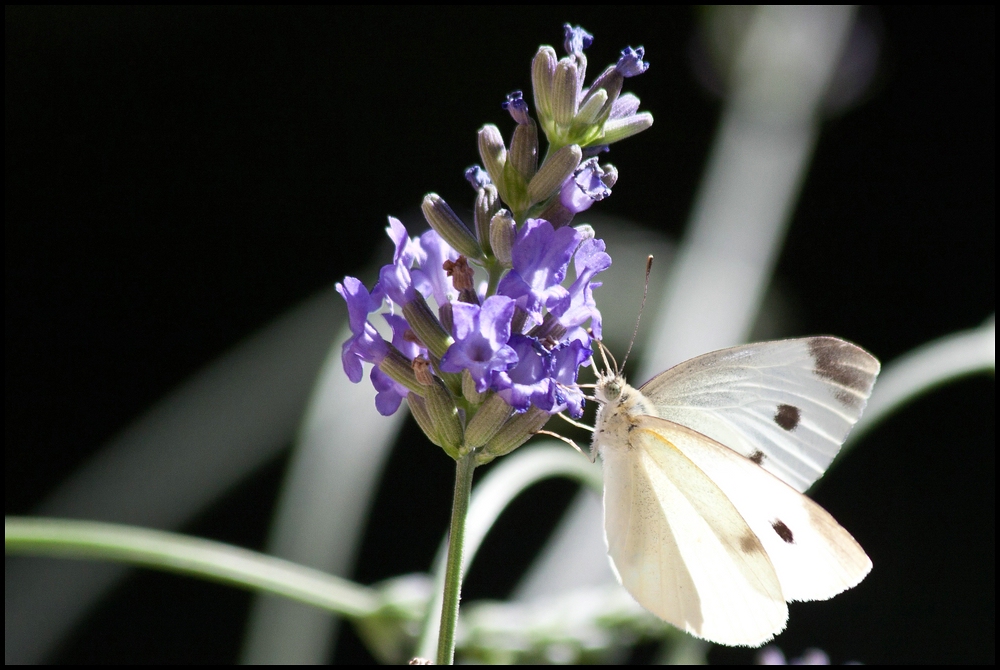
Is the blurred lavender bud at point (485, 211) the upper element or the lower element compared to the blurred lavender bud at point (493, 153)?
lower

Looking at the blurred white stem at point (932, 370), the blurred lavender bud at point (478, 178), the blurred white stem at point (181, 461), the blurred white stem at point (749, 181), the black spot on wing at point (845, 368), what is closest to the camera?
the blurred lavender bud at point (478, 178)

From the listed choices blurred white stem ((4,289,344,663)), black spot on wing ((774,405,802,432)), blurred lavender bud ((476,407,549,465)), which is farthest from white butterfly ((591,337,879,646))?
blurred white stem ((4,289,344,663))

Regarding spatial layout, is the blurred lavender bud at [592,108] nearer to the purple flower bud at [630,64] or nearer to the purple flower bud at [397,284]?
the purple flower bud at [630,64]

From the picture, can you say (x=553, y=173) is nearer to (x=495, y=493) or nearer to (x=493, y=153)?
(x=493, y=153)

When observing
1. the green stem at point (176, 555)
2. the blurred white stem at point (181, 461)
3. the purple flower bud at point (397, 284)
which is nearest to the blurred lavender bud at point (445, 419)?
the purple flower bud at point (397, 284)

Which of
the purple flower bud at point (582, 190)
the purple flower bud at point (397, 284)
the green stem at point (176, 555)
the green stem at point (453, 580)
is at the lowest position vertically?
the green stem at point (176, 555)

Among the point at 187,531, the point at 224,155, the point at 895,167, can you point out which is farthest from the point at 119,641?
the point at 895,167

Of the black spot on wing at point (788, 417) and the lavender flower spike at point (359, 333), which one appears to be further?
the black spot on wing at point (788, 417)

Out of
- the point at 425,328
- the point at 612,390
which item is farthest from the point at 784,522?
the point at 425,328
